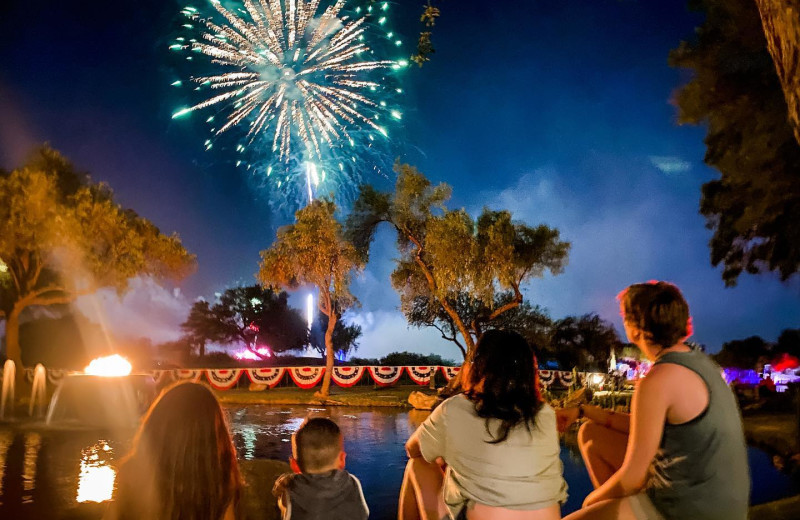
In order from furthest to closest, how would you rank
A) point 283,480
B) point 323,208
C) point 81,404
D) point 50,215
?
point 323,208 < point 50,215 < point 81,404 < point 283,480

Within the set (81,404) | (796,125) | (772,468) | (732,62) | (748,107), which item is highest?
(732,62)

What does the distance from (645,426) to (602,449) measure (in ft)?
3.32

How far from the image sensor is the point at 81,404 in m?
15.7

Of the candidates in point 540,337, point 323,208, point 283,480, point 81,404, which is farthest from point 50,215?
point 540,337

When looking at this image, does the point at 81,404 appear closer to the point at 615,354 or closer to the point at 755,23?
the point at 755,23

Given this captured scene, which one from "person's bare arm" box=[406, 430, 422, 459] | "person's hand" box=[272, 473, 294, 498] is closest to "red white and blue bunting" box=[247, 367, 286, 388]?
"person's bare arm" box=[406, 430, 422, 459]

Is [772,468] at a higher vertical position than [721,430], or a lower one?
lower

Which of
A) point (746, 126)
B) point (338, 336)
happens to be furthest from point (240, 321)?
point (746, 126)

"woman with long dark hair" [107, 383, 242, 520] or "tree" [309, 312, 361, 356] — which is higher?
"tree" [309, 312, 361, 356]

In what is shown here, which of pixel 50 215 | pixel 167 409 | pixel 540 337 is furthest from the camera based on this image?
pixel 540 337

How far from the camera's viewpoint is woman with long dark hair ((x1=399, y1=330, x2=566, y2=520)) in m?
2.78

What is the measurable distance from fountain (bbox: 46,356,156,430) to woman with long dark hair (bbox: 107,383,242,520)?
14506mm

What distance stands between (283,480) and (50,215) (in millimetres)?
22228

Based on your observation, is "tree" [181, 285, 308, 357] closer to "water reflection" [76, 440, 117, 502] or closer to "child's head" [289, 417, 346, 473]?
"water reflection" [76, 440, 117, 502]
